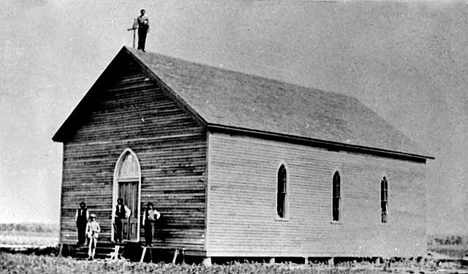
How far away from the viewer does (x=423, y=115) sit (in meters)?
47.3

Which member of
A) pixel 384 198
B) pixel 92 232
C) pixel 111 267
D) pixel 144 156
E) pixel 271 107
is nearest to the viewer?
pixel 111 267

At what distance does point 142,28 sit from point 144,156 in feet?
17.4

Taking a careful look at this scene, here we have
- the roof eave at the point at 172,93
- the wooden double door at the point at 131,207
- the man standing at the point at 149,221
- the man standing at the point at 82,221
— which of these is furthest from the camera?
the man standing at the point at 82,221

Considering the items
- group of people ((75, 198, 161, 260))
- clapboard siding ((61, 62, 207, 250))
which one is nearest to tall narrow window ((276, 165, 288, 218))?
clapboard siding ((61, 62, 207, 250))

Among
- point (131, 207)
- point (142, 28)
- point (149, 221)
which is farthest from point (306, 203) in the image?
point (142, 28)

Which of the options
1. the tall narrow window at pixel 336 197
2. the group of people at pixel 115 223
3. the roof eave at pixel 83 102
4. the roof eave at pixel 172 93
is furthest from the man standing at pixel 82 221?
the tall narrow window at pixel 336 197

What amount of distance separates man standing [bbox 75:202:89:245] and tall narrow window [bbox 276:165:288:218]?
294 inches

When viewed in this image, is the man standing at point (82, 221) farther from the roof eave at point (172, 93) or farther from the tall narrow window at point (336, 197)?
the tall narrow window at point (336, 197)

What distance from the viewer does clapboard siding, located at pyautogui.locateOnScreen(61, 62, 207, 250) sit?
2697 cm

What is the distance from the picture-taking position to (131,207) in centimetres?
2923

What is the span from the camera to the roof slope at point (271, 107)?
92.6 feet

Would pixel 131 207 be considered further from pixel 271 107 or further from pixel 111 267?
pixel 271 107

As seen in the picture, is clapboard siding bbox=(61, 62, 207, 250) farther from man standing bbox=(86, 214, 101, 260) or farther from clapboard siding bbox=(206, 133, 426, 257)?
man standing bbox=(86, 214, 101, 260)

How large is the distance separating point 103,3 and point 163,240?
978 cm
